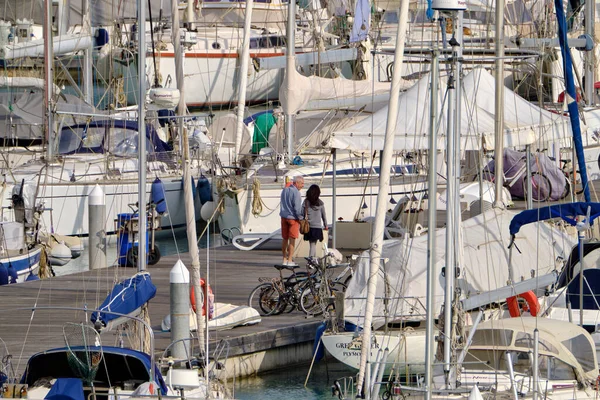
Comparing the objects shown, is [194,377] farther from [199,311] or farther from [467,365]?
[467,365]

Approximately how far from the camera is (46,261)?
24.3 meters

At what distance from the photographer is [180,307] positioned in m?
15.6

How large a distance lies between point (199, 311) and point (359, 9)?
14596 millimetres

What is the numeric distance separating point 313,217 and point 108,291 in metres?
3.36

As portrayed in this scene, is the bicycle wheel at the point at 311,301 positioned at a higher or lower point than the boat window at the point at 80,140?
lower

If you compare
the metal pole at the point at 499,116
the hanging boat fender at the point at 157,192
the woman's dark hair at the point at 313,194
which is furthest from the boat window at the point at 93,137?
the metal pole at the point at 499,116

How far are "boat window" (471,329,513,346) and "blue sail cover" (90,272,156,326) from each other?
3648 millimetres

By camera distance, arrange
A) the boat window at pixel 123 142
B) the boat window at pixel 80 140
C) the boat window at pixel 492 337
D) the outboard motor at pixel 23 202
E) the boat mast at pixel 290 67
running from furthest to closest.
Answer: the boat window at pixel 80 140
the boat window at pixel 123 142
the boat mast at pixel 290 67
the outboard motor at pixel 23 202
the boat window at pixel 492 337

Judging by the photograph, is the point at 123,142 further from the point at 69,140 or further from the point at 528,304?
the point at 528,304

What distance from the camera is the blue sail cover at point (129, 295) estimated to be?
15062mm

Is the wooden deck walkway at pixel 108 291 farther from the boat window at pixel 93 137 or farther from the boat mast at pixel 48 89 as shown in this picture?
the boat window at pixel 93 137

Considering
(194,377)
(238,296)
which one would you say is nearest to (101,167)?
(238,296)

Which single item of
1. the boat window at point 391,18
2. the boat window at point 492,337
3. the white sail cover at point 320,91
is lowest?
the boat window at point 492,337

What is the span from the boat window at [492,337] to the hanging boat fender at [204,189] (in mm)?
16349
